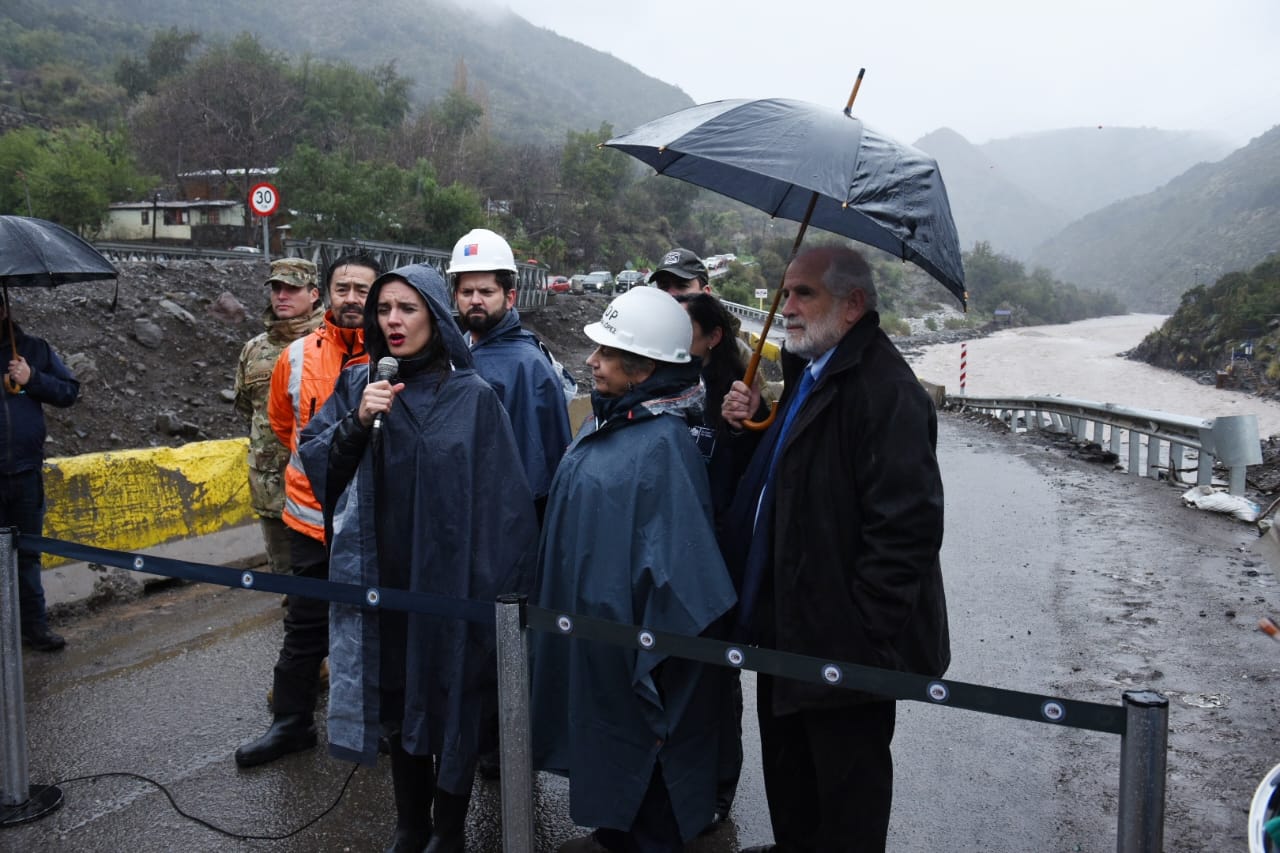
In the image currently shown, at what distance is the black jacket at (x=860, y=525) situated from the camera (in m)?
2.49

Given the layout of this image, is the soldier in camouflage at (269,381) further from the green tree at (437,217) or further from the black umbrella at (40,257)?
the green tree at (437,217)

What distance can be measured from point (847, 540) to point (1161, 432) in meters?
10.9

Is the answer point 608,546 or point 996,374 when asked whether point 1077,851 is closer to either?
point 608,546

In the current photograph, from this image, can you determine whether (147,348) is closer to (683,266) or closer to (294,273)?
(294,273)

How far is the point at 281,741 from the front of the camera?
3949 mm

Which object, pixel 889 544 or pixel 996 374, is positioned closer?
pixel 889 544

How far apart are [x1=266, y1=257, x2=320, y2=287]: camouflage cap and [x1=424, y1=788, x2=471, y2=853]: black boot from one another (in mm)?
2674

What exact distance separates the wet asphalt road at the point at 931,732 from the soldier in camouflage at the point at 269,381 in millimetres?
893

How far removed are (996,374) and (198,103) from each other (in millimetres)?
53626

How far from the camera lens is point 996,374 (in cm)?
5409

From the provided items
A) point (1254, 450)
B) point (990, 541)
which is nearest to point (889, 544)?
point (990, 541)

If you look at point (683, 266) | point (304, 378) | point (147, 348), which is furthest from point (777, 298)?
point (147, 348)

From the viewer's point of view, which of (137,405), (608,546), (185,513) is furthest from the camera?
A: (137,405)

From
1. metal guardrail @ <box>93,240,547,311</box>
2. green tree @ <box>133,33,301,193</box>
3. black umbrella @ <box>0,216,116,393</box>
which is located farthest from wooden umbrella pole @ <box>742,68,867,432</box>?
green tree @ <box>133,33,301,193</box>
